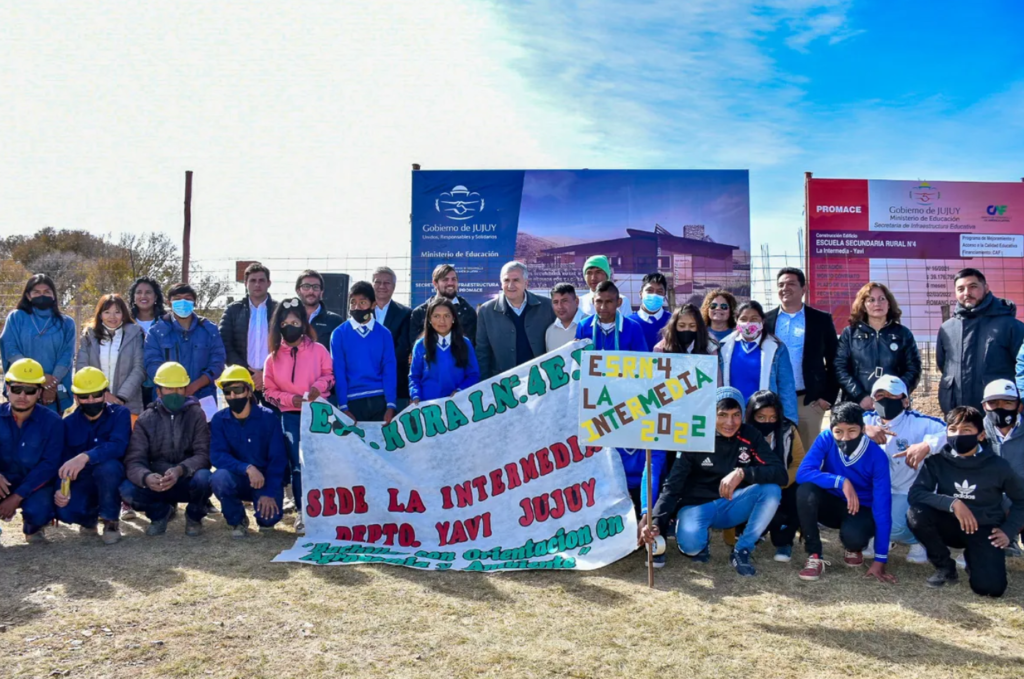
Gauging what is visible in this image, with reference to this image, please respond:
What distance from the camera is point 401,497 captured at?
6000mm

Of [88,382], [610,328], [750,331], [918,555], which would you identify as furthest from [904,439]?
[88,382]

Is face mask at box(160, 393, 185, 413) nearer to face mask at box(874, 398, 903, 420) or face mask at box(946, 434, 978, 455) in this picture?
face mask at box(874, 398, 903, 420)

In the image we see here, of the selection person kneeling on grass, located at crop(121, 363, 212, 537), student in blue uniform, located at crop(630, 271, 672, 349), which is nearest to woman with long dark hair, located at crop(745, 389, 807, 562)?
student in blue uniform, located at crop(630, 271, 672, 349)

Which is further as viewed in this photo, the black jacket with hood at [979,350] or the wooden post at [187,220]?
the wooden post at [187,220]

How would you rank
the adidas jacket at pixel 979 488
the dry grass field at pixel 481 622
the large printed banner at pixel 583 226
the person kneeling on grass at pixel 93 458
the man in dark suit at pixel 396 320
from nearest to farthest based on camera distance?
the dry grass field at pixel 481 622 < the adidas jacket at pixel 979 488 < the person kneeling on grass at pixel 93 458 < the man in dark suit at pixel 396 320 < the large printed banner at pixel 583 226

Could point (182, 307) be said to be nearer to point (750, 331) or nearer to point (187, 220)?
point (750, 331)

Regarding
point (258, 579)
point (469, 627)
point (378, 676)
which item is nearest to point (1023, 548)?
point (469, 627)

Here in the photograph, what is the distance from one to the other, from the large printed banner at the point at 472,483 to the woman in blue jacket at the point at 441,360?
0.32 m

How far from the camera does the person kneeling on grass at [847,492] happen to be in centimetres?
541

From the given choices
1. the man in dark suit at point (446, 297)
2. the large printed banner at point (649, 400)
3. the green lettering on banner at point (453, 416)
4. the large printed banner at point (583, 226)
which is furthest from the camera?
the large printed banner at point (583, 226)

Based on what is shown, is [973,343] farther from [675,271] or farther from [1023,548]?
[675,271]

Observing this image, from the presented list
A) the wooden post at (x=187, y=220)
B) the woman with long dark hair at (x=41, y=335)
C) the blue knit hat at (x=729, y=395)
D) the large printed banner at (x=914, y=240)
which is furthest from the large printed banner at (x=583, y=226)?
the blue knit hat at (x=729, y=395)

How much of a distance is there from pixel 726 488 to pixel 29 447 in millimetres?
5314

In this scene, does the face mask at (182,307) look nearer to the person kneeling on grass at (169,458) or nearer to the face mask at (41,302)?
the person kneeling on grass at (169,458)
